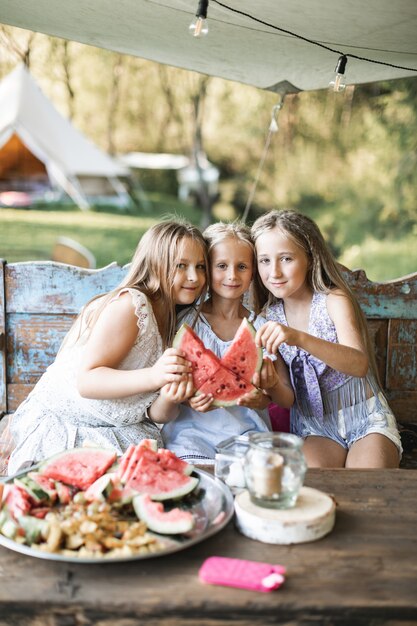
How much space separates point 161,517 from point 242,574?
0.29 metres

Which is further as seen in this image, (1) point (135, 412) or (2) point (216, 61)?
(2) point (216, 61)

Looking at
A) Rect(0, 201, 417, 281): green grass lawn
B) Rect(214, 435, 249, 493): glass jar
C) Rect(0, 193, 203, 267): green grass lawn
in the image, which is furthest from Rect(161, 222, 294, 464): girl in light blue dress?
Rect(0, 193, 203, 267): green grass lawn

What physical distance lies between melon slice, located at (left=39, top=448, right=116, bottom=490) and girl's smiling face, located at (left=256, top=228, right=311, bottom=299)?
49.1 inches

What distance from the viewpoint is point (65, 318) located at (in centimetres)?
367

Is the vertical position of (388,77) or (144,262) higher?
(388,77)

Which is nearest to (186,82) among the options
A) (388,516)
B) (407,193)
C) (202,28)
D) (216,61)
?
(407,193)

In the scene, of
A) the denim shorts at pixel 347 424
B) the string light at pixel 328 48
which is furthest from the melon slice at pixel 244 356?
the string light at pixel 328 48

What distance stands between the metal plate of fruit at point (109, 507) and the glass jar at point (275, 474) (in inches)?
5.2

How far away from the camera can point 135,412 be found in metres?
2.91

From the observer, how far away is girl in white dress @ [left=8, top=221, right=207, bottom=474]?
9.14 ft

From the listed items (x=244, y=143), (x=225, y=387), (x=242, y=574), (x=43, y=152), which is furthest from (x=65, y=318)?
(x=244, y=143)

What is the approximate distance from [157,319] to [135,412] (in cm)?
42

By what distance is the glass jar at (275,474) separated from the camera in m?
1.76

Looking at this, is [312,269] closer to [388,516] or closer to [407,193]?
[388,516]
